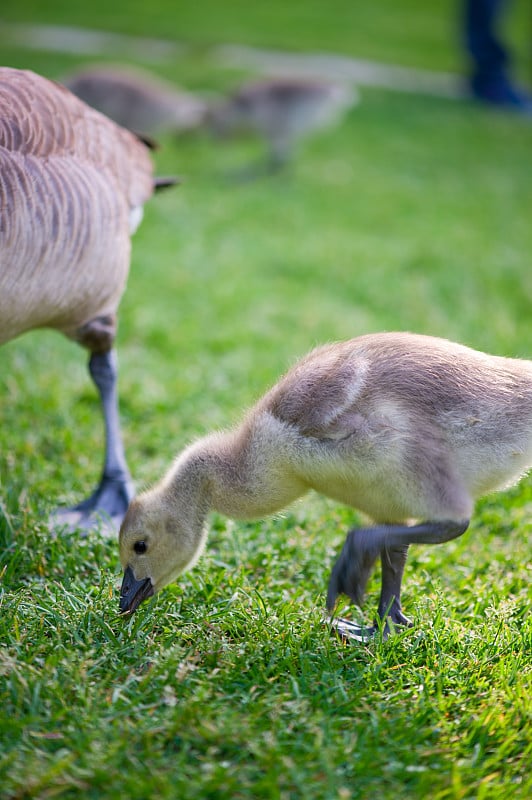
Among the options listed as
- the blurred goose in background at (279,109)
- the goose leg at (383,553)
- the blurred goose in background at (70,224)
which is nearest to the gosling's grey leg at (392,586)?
the goose leg at (383,553)

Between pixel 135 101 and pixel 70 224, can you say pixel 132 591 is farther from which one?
pixel 135 101

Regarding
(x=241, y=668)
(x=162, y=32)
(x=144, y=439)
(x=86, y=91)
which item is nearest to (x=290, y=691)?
(x=241, y=668)

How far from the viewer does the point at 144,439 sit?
445 centimetres

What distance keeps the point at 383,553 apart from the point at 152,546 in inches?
29.6

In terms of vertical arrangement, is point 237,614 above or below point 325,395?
below

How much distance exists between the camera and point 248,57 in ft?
57.2

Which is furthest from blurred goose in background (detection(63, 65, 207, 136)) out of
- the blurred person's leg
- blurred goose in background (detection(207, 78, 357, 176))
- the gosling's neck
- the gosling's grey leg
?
the gosling's grey leg

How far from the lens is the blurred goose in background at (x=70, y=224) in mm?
3018

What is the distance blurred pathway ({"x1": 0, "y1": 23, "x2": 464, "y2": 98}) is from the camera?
16.0 m

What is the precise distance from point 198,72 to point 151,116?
5899mm

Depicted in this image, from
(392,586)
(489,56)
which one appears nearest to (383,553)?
(392,586)

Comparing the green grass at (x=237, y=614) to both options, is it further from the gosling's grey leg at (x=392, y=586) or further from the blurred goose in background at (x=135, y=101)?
the blurred goose in background at (x=135, y=101)

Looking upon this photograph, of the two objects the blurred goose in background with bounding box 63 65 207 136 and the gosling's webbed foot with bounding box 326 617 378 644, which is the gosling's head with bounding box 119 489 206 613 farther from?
the blurred goose in background with bounding box 63 65 207 136

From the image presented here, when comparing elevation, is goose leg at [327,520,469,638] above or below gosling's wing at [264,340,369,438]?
below
